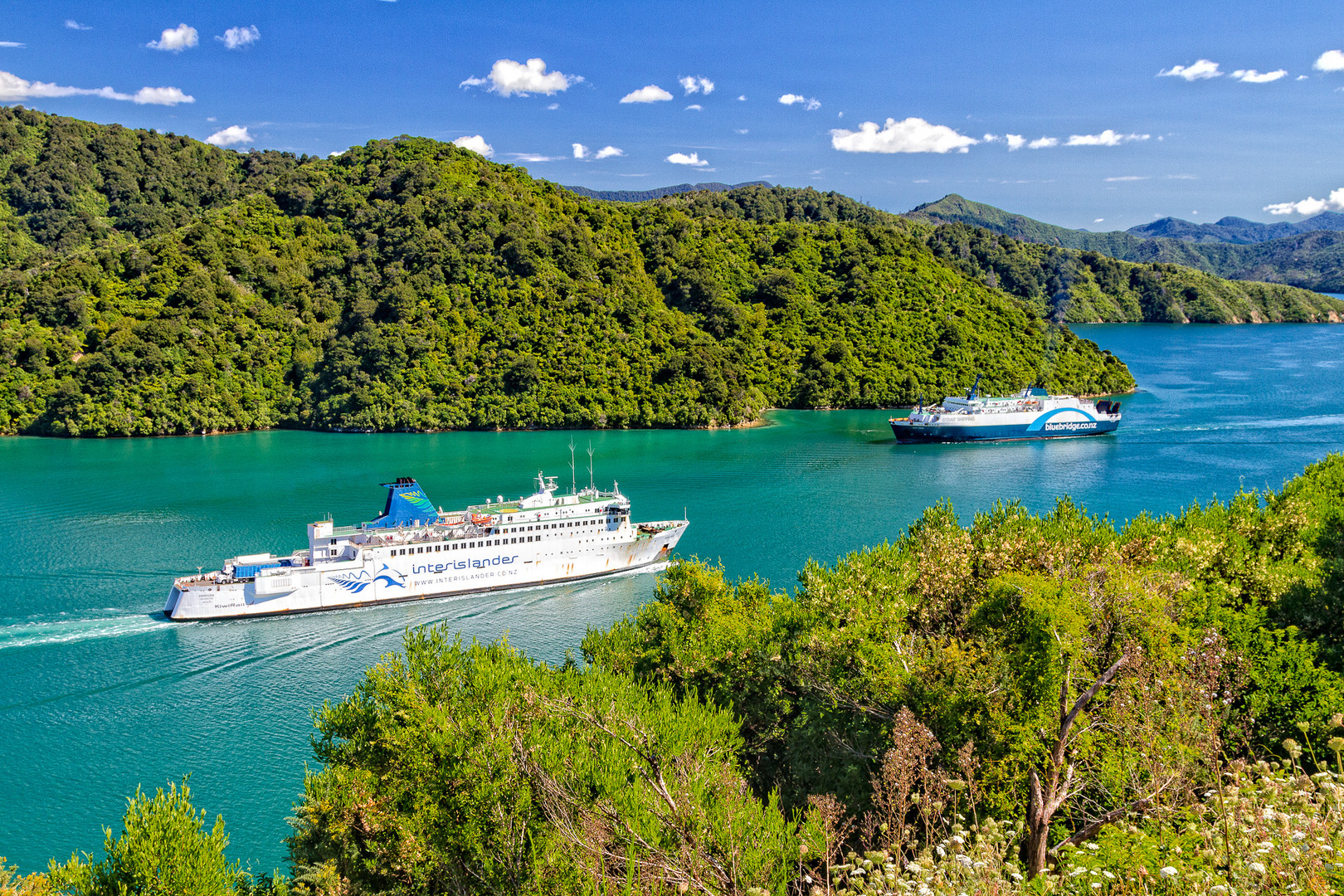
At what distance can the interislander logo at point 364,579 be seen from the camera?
28.5 meters

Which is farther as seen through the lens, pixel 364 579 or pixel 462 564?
pixel 462 564

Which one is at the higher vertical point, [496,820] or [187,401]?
[187,401]

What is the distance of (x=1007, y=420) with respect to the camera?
192 ft

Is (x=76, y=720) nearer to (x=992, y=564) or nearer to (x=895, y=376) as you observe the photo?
(x=992, y=564)

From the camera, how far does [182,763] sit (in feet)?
58.0

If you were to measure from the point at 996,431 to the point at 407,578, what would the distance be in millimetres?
44057

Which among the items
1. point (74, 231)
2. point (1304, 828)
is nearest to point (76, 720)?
point (1304, 828)

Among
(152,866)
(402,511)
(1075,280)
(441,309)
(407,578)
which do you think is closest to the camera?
(152,866)

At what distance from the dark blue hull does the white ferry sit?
28.3 metres

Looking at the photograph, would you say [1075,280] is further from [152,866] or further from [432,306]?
[152,866]

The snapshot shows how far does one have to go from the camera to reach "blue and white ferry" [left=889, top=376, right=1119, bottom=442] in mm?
56938

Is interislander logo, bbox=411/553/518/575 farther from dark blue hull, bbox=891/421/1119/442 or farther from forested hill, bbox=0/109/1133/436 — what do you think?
dark blue hull, bbox=891/421/1119/442

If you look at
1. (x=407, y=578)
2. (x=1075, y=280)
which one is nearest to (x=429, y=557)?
(x=407, y=578)

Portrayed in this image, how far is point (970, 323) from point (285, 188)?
223 feet
